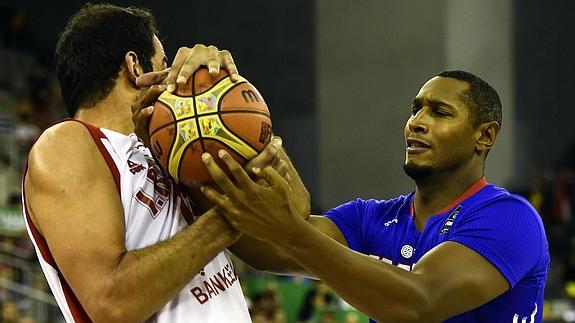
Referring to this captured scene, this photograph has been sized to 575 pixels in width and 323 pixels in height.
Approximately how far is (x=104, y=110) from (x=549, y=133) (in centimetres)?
1450

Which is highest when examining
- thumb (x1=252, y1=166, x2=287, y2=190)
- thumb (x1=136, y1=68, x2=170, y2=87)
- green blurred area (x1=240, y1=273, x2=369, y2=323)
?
thumb (x1=136, y1=68, x2=170, y2=87)

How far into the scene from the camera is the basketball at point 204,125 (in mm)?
2691

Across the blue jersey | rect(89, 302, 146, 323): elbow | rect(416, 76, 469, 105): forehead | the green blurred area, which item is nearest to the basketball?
rect(89, 302, 146, 323): elbow

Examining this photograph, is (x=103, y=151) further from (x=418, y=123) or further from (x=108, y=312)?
(x=418, y=123)

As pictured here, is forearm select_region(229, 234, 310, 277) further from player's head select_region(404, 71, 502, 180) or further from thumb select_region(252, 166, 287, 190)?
thumb select_region(252, 166, 287, 190)

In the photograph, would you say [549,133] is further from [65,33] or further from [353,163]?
[65,33]

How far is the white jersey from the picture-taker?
9.46 ft

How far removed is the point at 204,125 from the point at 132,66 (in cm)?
54

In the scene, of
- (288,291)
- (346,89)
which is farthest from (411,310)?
(346,89)

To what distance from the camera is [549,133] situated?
54.3 ft

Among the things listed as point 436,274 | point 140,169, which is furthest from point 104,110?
point 436,274

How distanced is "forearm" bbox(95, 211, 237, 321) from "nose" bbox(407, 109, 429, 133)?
3.56 feet

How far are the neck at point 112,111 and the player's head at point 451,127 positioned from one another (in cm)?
113

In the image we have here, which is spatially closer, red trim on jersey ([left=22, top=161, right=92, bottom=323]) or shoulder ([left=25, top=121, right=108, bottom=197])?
shoulder ([left=25, top=121, right=108, bottom=197])
